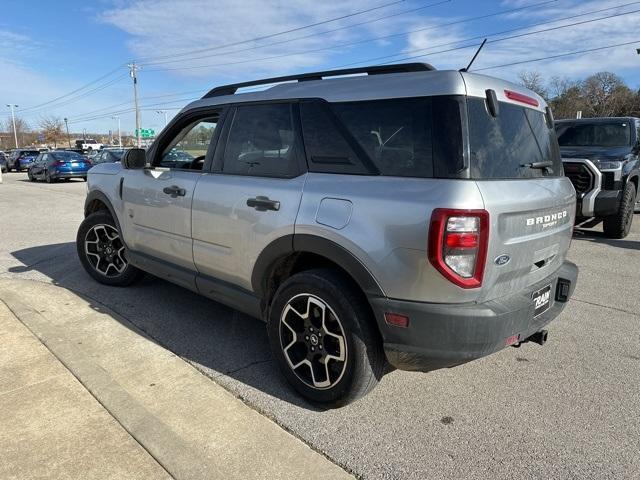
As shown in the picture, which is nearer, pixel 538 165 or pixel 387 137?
pixel 387 137

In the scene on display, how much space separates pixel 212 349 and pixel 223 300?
0.43m

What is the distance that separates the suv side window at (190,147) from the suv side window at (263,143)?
1.14 feet

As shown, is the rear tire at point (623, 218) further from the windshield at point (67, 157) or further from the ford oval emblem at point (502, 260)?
the windshield at point (67, 157)

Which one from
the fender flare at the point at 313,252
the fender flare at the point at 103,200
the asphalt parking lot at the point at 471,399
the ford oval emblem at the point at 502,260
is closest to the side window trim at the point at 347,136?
the fender flare at the point at 313,252

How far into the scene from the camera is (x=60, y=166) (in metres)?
21.9

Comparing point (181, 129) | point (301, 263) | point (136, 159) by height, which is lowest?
point (301, 263)

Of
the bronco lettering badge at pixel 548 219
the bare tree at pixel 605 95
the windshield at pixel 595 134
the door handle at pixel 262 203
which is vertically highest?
the bare tree at pixel 605 95

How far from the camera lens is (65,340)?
3787mm

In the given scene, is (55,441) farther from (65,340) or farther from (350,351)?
(350,351)

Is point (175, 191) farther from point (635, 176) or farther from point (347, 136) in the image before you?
point (635, 176)

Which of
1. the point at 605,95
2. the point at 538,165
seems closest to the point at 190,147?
the point at 538,165

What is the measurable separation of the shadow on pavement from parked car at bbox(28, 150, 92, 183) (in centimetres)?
1808

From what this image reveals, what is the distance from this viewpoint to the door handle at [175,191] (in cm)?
383

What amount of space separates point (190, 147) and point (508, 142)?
270 centimetres
